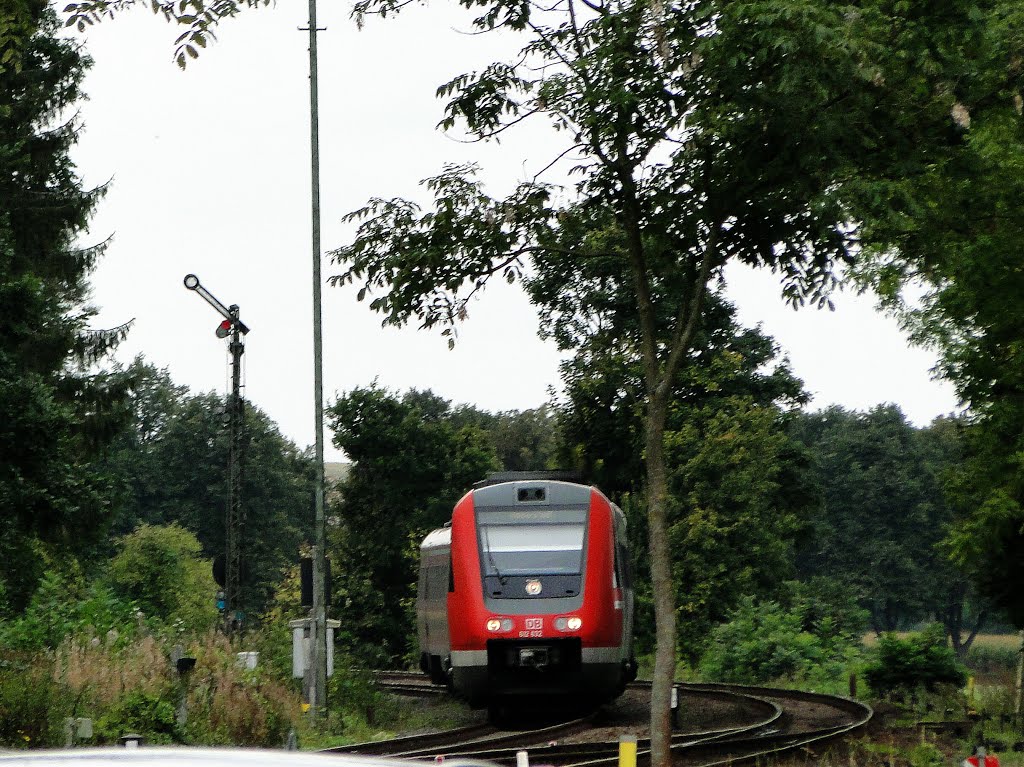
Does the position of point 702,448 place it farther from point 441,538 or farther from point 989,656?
point 989,656

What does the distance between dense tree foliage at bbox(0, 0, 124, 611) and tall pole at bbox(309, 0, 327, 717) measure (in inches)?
296

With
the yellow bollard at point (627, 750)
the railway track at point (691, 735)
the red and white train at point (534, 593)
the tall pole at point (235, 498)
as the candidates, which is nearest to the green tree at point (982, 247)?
the railway track at point (691, 735)

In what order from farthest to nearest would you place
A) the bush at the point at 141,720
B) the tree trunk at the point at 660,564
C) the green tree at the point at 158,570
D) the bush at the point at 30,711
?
the green tree at the point at 158,570 → the bush at the point at 141,720 → the bush at the point at 30,711 → the tree trunk at the point at 660,564

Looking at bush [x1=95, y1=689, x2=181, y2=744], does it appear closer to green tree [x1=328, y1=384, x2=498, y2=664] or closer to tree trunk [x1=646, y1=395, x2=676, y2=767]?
tree trunk [x1=646, y1=395, x2=676, y2=767]

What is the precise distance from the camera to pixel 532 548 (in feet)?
66.1

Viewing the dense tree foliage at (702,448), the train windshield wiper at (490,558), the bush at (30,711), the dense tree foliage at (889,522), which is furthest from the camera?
the dense tree foliage at (889,522)

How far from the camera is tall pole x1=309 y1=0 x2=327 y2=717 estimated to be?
20969mm

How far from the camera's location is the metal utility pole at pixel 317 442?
21.0m

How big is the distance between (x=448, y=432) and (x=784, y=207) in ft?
150

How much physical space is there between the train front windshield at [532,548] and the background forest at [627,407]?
2353 millimetres

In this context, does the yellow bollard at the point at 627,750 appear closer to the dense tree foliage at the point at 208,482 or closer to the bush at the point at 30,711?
the bush at the point at 30,711

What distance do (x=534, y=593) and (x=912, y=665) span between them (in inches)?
327

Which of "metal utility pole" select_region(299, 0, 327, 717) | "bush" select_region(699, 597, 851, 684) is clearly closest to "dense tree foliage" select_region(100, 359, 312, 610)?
"bush" select_region(699, 597, 851, 684)

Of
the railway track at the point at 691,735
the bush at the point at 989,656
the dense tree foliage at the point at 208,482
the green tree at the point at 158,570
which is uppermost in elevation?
the dense tree foliage at the point at 208,482
